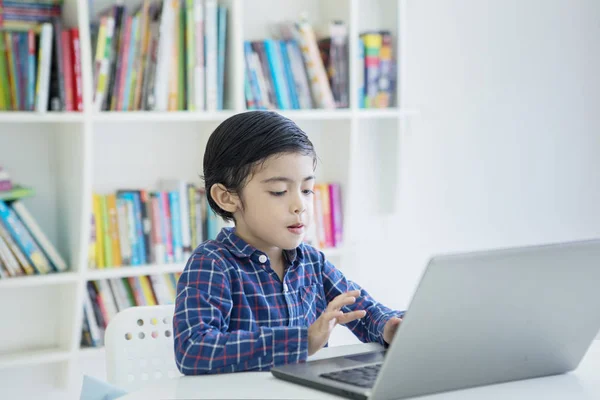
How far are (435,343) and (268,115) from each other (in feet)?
2.08

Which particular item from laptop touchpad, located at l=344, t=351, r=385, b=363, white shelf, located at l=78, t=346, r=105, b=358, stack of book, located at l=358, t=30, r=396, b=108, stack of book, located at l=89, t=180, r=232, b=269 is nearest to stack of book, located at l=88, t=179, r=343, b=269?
stack of book, located at l=89, t=180, r=232, b=269

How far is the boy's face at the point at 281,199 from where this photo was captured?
1.43 metres

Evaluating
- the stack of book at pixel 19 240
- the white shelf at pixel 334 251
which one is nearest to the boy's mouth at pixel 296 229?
the stack of book at pixel 19 240

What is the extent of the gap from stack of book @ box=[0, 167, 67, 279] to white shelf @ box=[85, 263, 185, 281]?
0.36 feet

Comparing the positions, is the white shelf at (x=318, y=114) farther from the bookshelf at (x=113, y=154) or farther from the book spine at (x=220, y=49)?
the book spine at (x=220, y=49)

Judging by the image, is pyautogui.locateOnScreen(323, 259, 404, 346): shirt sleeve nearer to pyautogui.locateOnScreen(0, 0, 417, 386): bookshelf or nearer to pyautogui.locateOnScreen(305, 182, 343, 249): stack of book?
pyautogui.locateOnScreen(0, 0, 417, 386): bookshelf

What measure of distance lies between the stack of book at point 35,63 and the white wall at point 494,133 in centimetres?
119

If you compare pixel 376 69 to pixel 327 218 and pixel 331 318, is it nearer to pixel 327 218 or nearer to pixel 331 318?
pixel 327 218

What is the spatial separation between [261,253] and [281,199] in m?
0.10

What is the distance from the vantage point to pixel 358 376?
108 cm

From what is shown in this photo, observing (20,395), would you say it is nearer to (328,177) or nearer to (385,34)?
(328,177)

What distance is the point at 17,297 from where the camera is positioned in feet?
8.50

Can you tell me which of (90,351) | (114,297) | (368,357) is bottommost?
(90,351)

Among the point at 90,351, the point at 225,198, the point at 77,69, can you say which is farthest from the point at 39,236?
the point at 225,198
